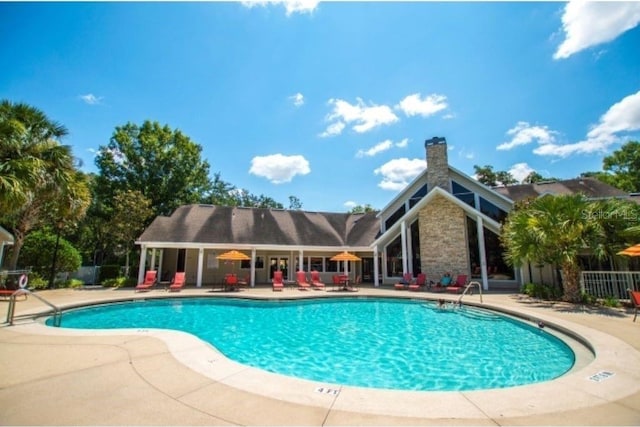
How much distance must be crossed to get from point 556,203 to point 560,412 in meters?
12.4

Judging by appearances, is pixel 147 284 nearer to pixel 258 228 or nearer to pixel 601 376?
pixel 258 228

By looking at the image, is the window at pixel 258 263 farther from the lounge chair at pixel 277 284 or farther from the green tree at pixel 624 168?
the green tree at pixel 624 168

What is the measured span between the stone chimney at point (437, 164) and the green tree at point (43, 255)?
26268mm

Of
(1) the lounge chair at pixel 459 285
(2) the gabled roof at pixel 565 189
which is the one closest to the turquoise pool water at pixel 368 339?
(1) the lounge chair at pixel 459 285

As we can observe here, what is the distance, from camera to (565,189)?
20.3 m

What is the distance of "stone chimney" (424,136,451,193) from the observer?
67.9 feet

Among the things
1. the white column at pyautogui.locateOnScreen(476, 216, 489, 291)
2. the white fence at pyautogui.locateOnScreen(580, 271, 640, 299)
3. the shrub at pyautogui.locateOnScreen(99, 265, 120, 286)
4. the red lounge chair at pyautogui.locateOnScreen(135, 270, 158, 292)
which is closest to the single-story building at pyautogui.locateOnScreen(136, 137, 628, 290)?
the white column at pyautogui.locateOnScreen(476, 216, 489, 291)

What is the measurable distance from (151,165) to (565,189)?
3732 cm

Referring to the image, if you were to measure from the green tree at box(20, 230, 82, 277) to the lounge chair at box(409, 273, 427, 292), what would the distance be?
23.4 m

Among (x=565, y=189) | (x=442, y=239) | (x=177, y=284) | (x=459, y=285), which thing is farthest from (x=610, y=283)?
(x=177, y=284)

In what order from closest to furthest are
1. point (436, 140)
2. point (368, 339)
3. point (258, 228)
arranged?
point (368, 339), point (436, 140), point (258, 228)

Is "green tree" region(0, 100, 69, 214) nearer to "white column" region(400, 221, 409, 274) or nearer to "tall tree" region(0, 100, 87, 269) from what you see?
"tall tree" region(0, 100, 87, 269)

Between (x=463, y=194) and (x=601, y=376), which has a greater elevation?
(x=463, y=194)

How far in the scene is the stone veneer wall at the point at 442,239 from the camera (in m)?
19.0
